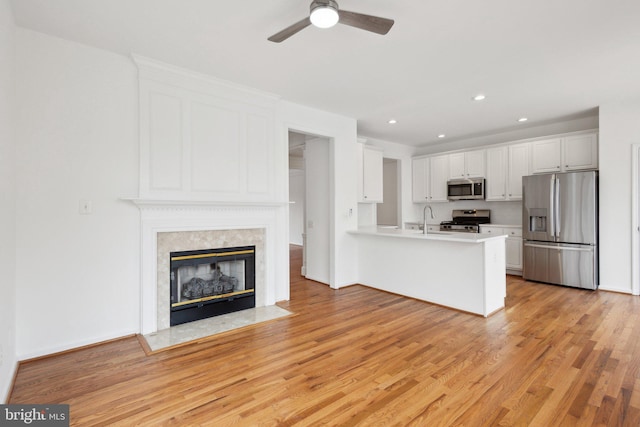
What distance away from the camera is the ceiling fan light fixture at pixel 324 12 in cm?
202

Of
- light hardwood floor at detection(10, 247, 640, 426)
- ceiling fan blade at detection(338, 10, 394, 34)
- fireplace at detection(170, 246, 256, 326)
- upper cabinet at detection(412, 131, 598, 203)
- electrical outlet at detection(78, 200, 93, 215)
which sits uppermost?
ceiling fan blade at detection(338, 10, 394, 34)

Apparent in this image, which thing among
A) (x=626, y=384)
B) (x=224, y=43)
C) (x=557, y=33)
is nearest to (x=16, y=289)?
(x=224, y=43)

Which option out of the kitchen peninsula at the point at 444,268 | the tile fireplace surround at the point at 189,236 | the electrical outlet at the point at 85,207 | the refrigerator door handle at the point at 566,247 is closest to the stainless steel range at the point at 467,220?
the refrigerator door handle at the point at 566,247

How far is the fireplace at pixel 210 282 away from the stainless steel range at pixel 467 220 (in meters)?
4.44

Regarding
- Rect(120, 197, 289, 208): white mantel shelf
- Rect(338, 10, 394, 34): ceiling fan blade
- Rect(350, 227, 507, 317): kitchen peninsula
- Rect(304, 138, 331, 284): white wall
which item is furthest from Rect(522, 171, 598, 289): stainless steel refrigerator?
Rect(338, 10, 394, 34): ceiling fan blade

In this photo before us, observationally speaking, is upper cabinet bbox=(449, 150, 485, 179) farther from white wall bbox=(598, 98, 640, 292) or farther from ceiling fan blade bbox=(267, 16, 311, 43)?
ceiling fan blade bbox=(267, 16, 311, 43)

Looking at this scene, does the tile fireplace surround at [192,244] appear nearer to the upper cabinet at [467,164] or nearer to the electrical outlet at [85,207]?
the electrical outlet at [85,207]

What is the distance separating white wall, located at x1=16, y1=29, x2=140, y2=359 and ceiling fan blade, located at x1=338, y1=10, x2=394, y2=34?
2.28 metres

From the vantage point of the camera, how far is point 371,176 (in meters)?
5.72

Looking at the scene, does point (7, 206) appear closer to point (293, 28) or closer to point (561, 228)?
point (293, 28)

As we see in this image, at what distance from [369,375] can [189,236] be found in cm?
236

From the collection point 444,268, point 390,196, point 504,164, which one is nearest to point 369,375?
point 444,268

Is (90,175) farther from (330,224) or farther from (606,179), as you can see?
(606,179)

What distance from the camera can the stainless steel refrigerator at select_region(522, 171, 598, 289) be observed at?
465 centimetres
